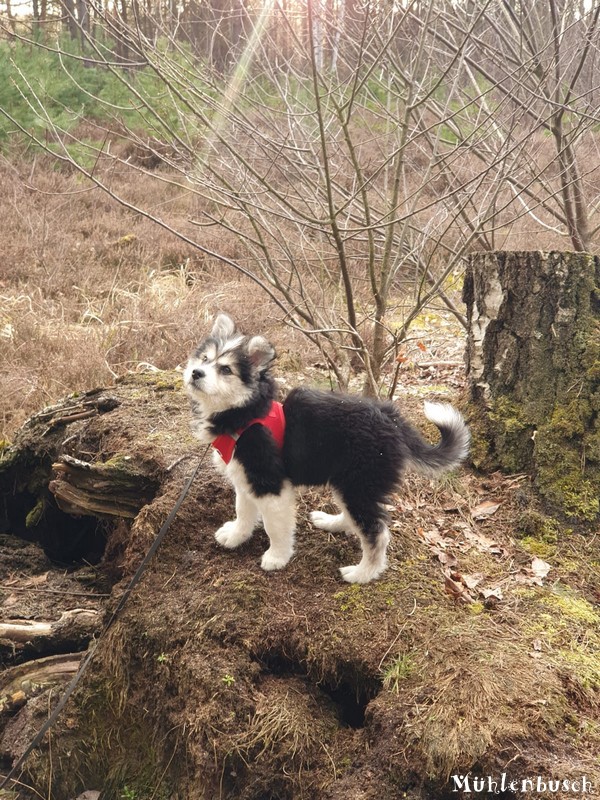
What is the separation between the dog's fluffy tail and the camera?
383 centimetres

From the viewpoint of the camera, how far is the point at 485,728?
2.78 meters

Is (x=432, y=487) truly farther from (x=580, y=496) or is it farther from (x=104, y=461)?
(x=104, y=461)

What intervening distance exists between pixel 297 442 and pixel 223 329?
34.1 inches

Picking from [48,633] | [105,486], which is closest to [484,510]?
[105,486]

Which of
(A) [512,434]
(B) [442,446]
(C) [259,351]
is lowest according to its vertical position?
(A) [512,434]

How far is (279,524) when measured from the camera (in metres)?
3.76

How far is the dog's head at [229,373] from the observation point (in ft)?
11.9

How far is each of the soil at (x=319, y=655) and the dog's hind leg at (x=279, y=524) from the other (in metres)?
0.10

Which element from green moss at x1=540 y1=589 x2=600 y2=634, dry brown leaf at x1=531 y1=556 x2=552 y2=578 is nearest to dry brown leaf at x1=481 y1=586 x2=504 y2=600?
green moss at x1=540 y1=589 x2=600 y2=634

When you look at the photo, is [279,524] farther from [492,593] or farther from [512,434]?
[512,434]

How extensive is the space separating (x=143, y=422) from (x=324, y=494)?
175 centimetres

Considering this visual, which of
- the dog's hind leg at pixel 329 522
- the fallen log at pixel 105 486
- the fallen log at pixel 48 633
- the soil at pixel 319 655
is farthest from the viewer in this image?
the fallen log at pixel 105 486

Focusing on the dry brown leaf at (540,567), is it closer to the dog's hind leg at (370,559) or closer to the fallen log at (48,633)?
the dog's hind leg at (370,559)

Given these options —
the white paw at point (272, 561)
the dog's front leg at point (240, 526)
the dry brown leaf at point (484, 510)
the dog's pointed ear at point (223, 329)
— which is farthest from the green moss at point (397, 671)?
the dog's pointed ear at point (223, 329)
